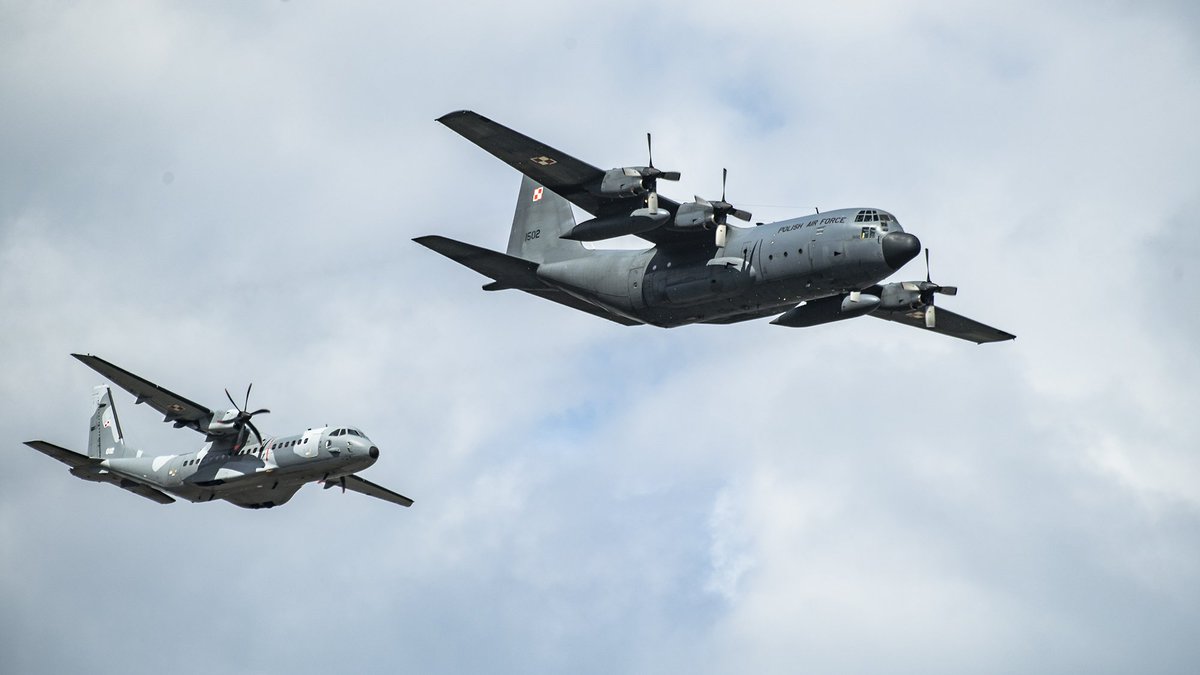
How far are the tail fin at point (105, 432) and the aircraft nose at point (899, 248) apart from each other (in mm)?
34040

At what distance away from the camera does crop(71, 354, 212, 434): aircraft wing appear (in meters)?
55.8

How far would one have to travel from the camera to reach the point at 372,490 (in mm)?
63188

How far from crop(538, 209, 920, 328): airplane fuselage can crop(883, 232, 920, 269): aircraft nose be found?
0.03 metres

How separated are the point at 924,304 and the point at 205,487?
27.2 m

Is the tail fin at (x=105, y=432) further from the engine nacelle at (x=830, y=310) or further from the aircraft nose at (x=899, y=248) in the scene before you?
the aircraft nose at (x=899, y=248)

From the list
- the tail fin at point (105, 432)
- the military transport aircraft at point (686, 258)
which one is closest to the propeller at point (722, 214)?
the military transport aircraft at point (686, 258)

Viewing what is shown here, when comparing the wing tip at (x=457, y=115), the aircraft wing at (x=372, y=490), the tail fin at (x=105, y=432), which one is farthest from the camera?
the tail fin at (x=105, y=432)

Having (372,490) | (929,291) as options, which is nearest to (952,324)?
(929,291)

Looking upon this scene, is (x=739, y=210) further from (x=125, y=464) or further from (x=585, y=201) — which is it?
(x=125, y=464)

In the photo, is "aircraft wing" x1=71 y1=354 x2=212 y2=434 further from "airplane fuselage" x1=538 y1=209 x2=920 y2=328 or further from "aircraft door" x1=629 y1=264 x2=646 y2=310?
"aircraft door" x1=629 y1=264 x2=646 y2=310

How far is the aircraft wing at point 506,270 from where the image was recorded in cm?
4975

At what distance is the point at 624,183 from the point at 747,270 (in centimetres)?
481

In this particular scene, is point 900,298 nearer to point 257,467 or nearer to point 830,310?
point 830,310

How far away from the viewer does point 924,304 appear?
175 ft
